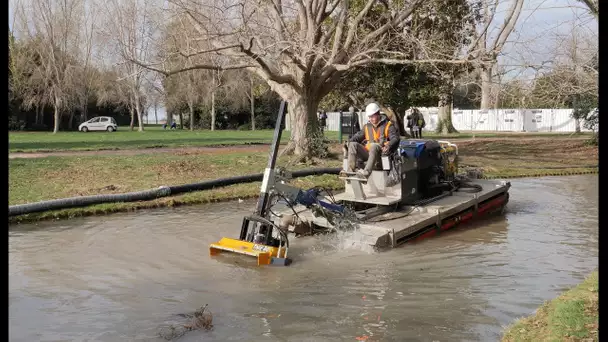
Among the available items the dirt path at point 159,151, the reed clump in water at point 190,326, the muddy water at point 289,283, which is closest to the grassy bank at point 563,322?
the muddy water at point 289,283

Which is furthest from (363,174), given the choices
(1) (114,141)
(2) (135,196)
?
(1) (114,141)

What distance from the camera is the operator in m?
9.76

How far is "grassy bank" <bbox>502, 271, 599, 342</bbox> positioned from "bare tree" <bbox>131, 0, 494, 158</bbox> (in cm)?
1061

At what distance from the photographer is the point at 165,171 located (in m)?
17.0

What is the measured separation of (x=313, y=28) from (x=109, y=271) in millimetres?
11504

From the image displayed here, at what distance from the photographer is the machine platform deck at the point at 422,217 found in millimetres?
8963

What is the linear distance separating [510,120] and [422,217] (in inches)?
1678

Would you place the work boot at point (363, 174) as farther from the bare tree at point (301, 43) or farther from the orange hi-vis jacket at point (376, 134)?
the bare tree at point (301, 43)

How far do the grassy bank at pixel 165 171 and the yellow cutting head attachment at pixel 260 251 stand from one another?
3.90 m

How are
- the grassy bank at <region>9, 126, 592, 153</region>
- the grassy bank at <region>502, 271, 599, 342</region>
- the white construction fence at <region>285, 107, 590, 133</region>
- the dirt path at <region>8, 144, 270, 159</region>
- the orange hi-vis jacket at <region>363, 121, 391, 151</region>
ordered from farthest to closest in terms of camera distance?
1. the white construction fence at <region>285, 107, 590, 133</region>
2. the grassy bank at <region>9, 126, 592, 153</region>
3. the dirt path at <region>8, 144, 270, 159</region>
4. the orange hi-vis jacket at <region>363, 121, 391, 151</region>
5. the grassy bank at <region>502, 271, 599, 342</region>

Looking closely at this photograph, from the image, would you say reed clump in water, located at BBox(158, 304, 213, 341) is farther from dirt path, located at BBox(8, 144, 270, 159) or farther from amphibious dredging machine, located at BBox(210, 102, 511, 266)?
dirt path, located at BBox(8, 144, 270, 159)

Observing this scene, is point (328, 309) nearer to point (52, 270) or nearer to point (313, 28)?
point (52, 270)

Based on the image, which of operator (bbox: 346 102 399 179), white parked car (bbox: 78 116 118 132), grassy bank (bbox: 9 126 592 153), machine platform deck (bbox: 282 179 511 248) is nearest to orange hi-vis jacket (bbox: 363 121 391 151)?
operator (bbox: 346 102 399 179)

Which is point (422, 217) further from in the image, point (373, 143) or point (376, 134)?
point (376, 134)
